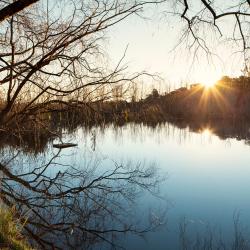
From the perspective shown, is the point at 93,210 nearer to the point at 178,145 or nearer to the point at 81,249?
the point at 81,249

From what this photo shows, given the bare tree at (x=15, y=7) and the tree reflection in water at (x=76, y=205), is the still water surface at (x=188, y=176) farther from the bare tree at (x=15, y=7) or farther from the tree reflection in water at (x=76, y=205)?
the bare tree at (x=15, y=7)

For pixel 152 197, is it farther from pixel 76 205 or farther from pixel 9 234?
pixel 9 234

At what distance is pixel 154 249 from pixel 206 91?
986 inches

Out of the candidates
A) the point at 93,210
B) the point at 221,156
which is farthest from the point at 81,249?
the point at 221,156

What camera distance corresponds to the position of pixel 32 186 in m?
7.57

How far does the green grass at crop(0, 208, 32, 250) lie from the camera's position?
3.86 metres

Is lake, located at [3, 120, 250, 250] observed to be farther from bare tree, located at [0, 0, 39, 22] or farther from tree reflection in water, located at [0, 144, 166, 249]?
bare tree, located at [0, 0, 39, 22]

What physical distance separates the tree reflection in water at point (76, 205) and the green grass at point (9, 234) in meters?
0.19

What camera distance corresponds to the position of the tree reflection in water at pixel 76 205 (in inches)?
212

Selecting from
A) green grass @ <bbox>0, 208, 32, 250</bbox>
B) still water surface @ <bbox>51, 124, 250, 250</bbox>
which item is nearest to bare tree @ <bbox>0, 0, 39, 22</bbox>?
green grass @ <bbox>0, 208, 32, 250</bbox>

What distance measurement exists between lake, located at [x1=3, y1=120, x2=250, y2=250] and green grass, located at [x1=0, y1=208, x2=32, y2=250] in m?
0.97

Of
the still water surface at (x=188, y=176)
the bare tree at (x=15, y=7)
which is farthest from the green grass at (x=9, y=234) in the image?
the bare tree at (x=15, y=7)

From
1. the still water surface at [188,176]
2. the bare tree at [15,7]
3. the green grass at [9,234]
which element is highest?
the bare tree at [15,7]

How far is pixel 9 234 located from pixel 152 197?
3714 mm
